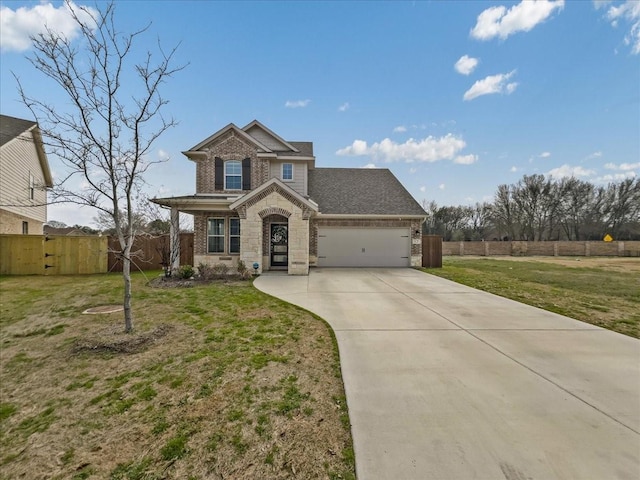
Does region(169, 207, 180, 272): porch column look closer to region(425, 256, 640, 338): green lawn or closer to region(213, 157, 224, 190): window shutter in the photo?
region(213, 157, 224, 190): window shutter

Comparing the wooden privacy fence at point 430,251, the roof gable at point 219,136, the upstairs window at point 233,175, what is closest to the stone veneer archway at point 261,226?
the upstairs window at point 233,175

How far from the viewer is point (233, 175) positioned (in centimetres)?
1395

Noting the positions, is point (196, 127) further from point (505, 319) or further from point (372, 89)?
point (505, 319)

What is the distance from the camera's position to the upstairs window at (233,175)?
13.9m

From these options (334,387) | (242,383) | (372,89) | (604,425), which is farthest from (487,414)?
(372,89)

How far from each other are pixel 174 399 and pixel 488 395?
11.9 ft

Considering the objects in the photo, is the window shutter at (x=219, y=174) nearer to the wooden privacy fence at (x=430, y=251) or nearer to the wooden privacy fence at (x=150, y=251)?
the wooden privacy fence at (x=150, y=251)

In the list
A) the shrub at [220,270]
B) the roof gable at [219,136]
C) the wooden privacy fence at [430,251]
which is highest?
the roof gable at [219,136]

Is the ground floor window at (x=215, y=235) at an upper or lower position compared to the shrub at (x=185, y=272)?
upper

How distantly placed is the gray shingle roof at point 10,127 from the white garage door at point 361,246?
1723 centimetres

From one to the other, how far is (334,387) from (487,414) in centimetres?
164

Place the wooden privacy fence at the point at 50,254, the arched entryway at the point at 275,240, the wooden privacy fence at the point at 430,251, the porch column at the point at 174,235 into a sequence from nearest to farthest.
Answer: the porch column at the point at 174,235 < the wooden privacy fence at the point at 50,254 < the arched entryway at the point at 275,240 < the wooden privacy fence at the point at 430,251

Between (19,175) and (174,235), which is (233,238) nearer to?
(174,235)

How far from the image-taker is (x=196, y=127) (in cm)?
1403
